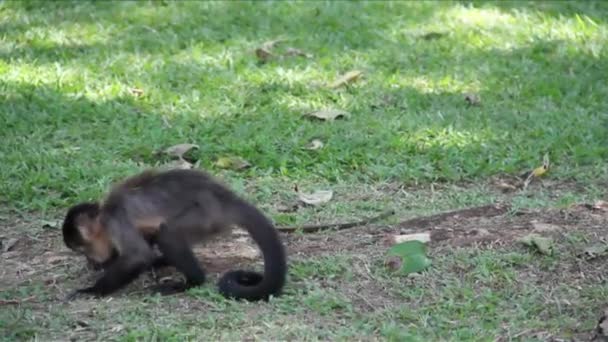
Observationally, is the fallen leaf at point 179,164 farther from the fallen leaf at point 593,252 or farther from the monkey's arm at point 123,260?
the fallen leaf at point 593,252

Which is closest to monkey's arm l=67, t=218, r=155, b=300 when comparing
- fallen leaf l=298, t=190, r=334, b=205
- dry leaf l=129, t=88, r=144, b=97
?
fallen leaf l=298, t=190, r=334, b=205

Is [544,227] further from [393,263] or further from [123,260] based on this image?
[123,260]

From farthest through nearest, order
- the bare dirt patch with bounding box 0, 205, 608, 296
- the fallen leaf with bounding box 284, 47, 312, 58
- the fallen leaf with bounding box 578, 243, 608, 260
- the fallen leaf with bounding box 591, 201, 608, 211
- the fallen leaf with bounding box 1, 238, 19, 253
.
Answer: the fallen leaf with bounding box 284, 47, 312, 58
the fallen leaf with bounding box 591, 201, 608, 211
the fallen leaf with bounding box 1, 238, 19, 253
the bare dirt patch with bounding box 0, 205, 608, 296
the fallen leaf with bounding box 578, 243, 608, 260

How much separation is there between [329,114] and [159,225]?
2.44m

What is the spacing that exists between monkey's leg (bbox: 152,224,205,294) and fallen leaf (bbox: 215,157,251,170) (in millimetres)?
1572

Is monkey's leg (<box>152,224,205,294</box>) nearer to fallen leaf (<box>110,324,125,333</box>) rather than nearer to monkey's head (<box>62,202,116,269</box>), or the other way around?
monkey's head (<box>62,202,116,269</box>)

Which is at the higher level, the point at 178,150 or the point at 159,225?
the point at 159,225

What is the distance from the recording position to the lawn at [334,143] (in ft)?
15.6

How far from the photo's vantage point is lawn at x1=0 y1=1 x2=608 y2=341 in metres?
4.76

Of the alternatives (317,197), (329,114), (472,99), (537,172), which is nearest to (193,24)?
(329,114)

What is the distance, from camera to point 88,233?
5121 millimetres

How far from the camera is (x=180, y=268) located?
5.02 metres

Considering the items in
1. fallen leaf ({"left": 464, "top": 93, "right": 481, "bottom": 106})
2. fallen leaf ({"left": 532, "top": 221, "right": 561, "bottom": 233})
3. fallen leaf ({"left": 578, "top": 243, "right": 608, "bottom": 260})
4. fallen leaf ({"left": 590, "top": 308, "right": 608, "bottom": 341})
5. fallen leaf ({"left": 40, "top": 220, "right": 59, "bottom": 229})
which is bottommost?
fallen leaf ({"left": 464, "top": 93, "right": 481, "bottom": 106})

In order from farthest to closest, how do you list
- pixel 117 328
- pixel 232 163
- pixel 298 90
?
pixel 298 90 < pixel 232 163 < pixel 117 328
